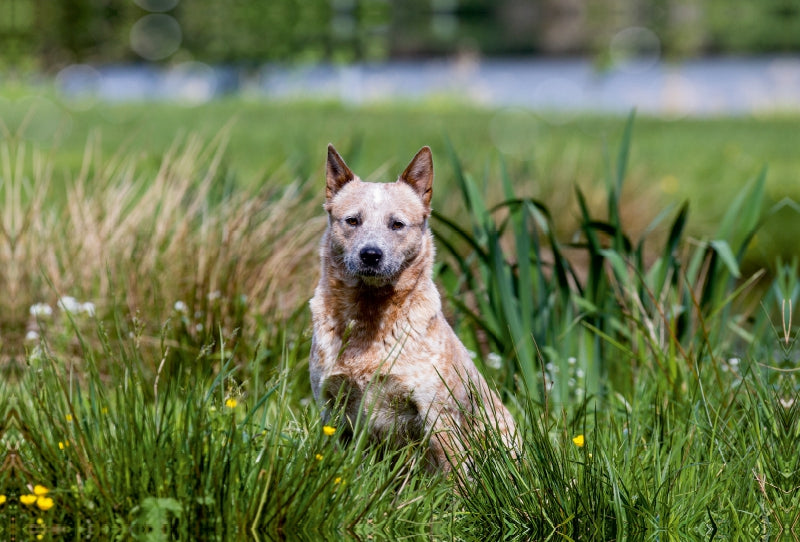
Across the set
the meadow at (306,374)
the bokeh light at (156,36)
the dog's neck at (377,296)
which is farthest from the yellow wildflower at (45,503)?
the bokeh light at (156,36)

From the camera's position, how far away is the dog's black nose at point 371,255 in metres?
3.04

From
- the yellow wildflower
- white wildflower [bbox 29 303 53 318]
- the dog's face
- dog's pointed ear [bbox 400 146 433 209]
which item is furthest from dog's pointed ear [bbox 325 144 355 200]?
white wildflower [bbox 29 303 53 318]

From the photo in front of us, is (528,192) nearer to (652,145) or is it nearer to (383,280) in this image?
(383,280)

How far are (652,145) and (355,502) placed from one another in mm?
11415

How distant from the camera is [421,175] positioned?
3.25m

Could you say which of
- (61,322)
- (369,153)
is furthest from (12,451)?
(369,153)

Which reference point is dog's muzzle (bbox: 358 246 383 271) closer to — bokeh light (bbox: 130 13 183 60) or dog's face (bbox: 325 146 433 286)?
dog's face (bbox: 325 146 433 286)

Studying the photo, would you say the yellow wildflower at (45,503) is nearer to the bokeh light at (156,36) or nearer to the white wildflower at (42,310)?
the white wildflower at (42,310)

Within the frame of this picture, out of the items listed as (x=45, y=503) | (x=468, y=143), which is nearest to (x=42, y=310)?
(x=45, y=503)

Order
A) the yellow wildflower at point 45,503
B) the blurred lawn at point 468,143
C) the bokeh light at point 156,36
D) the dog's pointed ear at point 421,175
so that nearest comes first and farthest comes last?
1. the yellow wildflower at point 45,503
2. the dog's pointed ear at point 421,175
3. the blurred lawn at point 468,143
4. the bokeh light at point 156,36

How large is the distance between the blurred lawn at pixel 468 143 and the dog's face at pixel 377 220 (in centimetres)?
199

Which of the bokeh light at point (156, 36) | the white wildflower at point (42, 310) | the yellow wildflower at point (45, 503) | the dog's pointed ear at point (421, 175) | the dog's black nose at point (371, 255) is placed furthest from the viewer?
the bokeh light at point (156, 36)

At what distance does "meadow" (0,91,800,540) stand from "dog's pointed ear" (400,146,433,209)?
59cm

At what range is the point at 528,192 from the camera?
274 inches
